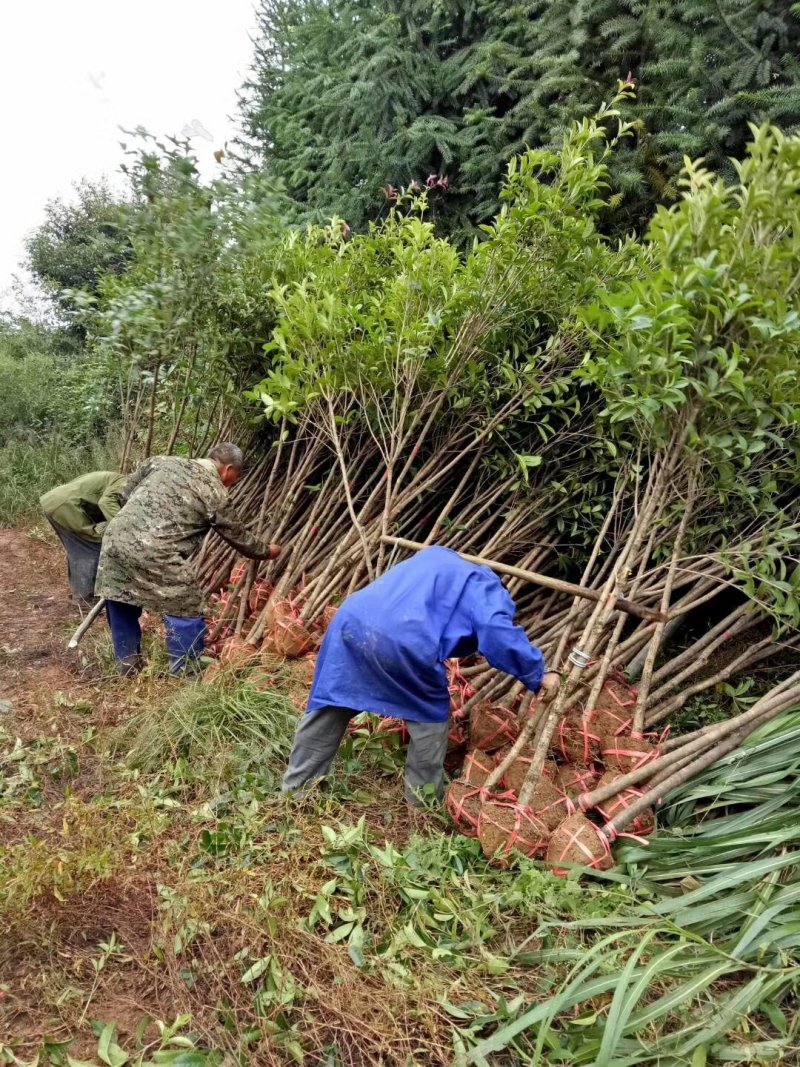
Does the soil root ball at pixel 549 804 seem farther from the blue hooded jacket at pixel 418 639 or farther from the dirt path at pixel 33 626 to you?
the dirt path at pixel 33 626

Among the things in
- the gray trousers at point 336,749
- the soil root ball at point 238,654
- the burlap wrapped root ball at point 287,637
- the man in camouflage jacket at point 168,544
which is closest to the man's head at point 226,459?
the man in camouflage jacket at point 168,544

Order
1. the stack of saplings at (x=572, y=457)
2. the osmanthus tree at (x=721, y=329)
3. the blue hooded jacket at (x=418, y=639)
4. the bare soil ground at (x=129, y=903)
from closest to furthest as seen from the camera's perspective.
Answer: the bare soil ground at (x=129, y=903) → the osmanthus tree at (x=721, y=329) → the stack of saplings at (x=572, y=457) → the blue hooded jacket at (x=418, y=639)

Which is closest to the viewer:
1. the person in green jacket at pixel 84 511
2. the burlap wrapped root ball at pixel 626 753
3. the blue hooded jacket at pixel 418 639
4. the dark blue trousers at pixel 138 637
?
the blue hooded jacket at pixel 418 639

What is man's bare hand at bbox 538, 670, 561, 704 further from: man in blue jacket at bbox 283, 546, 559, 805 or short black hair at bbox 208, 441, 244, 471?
short black hair at bbox 208, 441, 244, 471

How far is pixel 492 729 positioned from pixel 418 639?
2.42ft

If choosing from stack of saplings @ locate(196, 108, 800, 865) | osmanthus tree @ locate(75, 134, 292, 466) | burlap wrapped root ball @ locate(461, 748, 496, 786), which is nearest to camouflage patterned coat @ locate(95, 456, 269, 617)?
stack of saplings @ locate(196, 108, 800, 865)

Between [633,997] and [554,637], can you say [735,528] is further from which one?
[633,997]

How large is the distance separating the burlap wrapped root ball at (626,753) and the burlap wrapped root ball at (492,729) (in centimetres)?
40

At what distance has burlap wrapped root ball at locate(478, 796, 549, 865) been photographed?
8.39ft

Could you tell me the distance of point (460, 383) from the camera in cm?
424

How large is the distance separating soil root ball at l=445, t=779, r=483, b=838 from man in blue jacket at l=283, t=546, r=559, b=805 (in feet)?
0.34

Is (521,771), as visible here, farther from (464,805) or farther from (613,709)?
(613,709)

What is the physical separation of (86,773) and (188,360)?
125 inches

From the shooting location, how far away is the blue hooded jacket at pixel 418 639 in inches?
103
